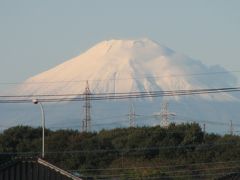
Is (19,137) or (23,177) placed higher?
(19,137)

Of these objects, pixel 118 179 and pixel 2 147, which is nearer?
pixel 118 179

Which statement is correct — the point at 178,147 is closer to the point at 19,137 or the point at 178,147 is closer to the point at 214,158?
the point at 214,158

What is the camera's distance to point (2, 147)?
315 ft

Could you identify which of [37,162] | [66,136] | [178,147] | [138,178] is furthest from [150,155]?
[37,162]

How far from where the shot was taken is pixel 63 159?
298 feet

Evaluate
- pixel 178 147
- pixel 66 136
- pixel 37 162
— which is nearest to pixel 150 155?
pixel 178 147

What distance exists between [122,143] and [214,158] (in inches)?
429

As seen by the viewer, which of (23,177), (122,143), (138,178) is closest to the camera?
(23,177)

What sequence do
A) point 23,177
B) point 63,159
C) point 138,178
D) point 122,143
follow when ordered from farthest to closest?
point 122,143
point 63,159
point 138,178
point 23,177

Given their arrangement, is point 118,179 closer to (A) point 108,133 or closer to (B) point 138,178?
(B) point 138,178

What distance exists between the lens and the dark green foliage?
84.8 meters

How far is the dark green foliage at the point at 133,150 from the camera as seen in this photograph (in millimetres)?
84812

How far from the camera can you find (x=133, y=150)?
9500cm

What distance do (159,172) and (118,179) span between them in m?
4.30
